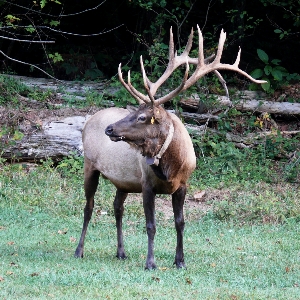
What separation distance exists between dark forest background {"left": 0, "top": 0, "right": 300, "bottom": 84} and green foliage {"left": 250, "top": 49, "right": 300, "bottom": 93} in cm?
13

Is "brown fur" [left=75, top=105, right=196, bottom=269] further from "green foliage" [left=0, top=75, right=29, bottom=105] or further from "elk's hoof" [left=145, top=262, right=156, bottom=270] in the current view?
"green foliage" [left=0, top=75, right=29, bottom=105]

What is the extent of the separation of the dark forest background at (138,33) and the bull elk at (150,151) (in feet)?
20.4

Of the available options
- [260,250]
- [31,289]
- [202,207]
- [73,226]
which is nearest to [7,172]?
[73,226]

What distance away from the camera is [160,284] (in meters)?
6.60

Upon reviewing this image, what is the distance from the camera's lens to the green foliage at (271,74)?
47.3 feet

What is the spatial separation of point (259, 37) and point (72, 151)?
6085 millimetres

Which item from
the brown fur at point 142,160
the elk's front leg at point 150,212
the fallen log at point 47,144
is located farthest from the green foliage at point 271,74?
the elk's front leg at point 150,212

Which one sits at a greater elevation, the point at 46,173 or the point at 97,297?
the point at 97,297

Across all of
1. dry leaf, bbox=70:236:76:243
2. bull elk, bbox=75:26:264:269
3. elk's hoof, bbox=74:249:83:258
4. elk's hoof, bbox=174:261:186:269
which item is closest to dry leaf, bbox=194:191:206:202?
dry leaf, bbox=70:236:76:243

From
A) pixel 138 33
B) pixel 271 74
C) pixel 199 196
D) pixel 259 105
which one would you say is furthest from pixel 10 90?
pixel 271 74

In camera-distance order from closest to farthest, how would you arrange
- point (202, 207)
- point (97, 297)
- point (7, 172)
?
point (97, 297), point (202, 207), point (7, 172)

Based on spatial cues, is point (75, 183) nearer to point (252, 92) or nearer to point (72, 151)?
point (72, 151)

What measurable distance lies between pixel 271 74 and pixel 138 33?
316 centimetres

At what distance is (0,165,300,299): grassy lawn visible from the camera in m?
6.38
